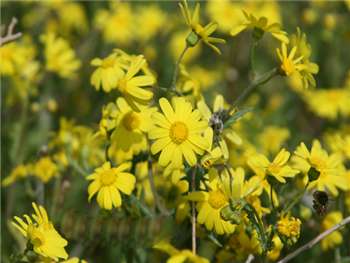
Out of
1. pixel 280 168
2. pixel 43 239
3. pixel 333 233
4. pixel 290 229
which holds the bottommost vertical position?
pixel 333 233

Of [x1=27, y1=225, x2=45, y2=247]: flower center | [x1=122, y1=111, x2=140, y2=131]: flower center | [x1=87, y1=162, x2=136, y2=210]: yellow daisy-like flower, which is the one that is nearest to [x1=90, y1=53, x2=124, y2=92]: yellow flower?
[x1=122, y1=111, x2=140, y2=131]: flower center

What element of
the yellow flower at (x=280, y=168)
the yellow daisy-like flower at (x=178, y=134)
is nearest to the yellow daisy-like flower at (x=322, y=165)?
the yellow flower at (x=280, y=168)

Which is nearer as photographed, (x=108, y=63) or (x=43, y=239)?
(x=43, y=239)

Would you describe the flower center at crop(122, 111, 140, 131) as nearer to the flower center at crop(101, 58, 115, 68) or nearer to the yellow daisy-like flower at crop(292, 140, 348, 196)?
the flower center at crop(101, 58, 115, 68)

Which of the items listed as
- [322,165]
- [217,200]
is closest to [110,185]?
[217,200]

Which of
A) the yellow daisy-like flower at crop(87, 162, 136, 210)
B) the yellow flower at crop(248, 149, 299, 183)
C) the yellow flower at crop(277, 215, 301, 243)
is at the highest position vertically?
the yellow daisy-like flower at crop(87, 162, 136, 210)

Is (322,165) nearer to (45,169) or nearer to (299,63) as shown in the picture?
(299,63)
